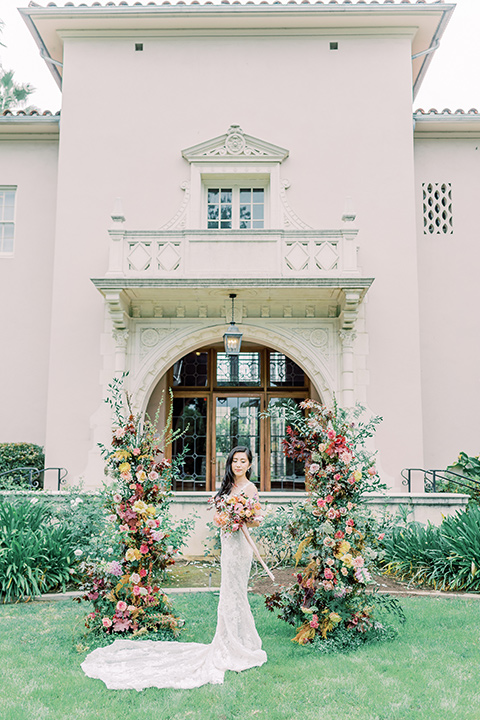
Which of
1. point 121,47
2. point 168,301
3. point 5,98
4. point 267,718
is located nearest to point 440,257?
point 168,301

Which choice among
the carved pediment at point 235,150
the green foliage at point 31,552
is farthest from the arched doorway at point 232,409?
the green foliage at point 31,552

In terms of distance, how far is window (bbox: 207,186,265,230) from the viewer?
1170cm

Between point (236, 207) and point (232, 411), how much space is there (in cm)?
462

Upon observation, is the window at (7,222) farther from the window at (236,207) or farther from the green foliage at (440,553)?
the green foliage at (440,553)

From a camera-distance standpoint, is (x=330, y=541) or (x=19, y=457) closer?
(x=330, y=541)

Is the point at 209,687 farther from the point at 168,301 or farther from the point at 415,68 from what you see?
the point at 415,68

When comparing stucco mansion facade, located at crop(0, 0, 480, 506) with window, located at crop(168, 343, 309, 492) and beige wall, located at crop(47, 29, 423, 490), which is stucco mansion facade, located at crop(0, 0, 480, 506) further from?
window, located at crop(168, 343, 309, 492)

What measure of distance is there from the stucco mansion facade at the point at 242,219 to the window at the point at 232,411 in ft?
0.71

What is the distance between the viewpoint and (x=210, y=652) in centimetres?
453

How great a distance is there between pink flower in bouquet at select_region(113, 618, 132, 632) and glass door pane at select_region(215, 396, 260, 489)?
8159 millimetres

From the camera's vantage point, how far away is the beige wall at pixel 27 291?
474 inches

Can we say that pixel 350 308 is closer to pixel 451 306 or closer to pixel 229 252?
pixel 229 252

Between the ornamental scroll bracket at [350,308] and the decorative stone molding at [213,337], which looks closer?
the ornamental scroll bracket at [350,308]

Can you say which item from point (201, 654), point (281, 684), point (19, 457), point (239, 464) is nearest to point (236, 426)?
point (19, 457)
